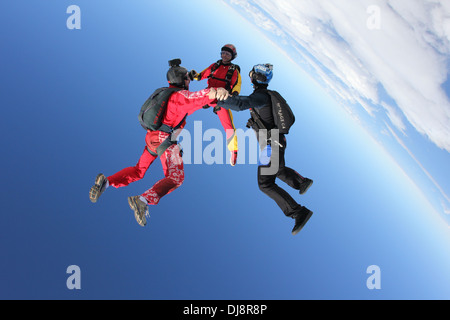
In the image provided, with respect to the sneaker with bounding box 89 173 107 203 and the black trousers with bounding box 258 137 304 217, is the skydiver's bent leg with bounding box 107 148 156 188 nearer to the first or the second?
the sneaker with bounding box 89 173 107 203

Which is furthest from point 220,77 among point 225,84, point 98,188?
point 98,188

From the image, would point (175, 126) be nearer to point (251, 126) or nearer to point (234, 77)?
point (251, 126)

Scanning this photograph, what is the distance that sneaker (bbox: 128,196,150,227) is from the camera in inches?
132

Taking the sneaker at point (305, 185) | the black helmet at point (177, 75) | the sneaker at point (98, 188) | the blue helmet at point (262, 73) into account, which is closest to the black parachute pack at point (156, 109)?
the black helmet at point (177, 75)

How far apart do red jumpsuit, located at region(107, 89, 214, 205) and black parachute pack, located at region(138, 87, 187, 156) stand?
0.05 meters

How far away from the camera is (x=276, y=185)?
12.5 ft

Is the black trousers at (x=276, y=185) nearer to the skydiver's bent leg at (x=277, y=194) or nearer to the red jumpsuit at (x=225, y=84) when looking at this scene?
the skydiver's bent leg at (x=277, y=194)

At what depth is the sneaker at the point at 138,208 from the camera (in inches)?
132

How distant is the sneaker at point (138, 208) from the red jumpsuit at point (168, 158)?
0.28ft

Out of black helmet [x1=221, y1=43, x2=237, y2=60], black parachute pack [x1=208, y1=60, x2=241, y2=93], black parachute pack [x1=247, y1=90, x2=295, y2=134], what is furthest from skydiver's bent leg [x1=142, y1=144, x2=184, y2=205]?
black helmet [x1=221, y1=43, x2=237, y2=60]

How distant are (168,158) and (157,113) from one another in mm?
563

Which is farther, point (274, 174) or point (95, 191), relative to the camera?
point (274, 174)

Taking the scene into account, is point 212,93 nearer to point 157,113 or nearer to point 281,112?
point 157,113

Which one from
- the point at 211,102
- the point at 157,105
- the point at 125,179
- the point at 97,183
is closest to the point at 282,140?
the point at 211,102
